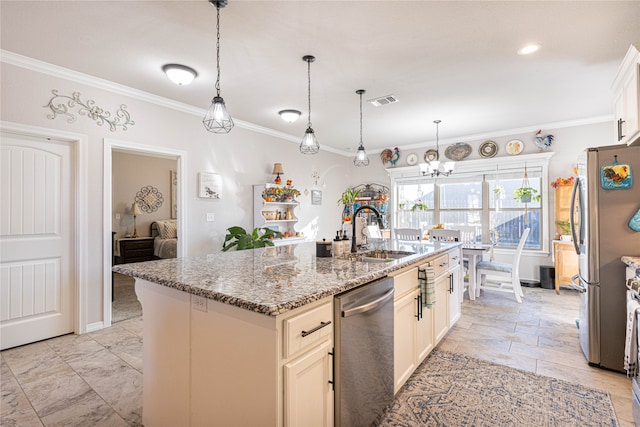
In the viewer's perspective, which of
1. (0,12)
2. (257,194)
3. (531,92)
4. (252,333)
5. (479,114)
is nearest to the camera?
(252,333)

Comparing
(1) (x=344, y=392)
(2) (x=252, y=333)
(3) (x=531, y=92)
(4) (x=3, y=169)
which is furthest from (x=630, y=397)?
(4) (x=3, y=169)

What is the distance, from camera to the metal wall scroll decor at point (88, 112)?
3037mm

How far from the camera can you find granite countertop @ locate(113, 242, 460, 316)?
119 cm

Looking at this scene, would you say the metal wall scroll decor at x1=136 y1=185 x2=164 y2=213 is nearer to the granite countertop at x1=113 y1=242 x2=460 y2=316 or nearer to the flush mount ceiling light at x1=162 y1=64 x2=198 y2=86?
the flush mount ceiling light at x1=162 y1=64 x2=198 y2=86

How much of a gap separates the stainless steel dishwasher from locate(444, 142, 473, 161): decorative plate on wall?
15.9 feet

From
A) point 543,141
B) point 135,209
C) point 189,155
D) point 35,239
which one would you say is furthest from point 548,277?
point 135,209

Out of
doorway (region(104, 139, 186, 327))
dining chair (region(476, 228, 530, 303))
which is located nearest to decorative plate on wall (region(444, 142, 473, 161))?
dining chair (region(476, 228, 530, 303))

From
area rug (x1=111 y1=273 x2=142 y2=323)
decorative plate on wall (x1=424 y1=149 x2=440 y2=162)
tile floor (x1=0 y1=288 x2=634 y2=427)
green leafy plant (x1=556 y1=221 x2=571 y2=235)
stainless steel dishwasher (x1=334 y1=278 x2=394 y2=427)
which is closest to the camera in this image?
stainless steel dishwasher (x1=334 y1=278 x2=394 y2=427)

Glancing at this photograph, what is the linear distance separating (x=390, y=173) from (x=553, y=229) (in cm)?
301

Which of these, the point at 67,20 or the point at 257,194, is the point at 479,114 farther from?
the point at 67,20

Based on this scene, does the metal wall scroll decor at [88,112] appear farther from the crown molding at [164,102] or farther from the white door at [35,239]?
the white door at [35,239]

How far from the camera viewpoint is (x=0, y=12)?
7.27 feet

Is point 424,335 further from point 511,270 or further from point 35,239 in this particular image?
point 35,239

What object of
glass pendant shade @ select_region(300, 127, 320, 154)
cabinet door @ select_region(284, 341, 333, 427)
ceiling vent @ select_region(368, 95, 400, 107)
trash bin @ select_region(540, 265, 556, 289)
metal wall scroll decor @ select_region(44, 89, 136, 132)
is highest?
ceiling vent @ select_region(368, 95, 400, 107)
